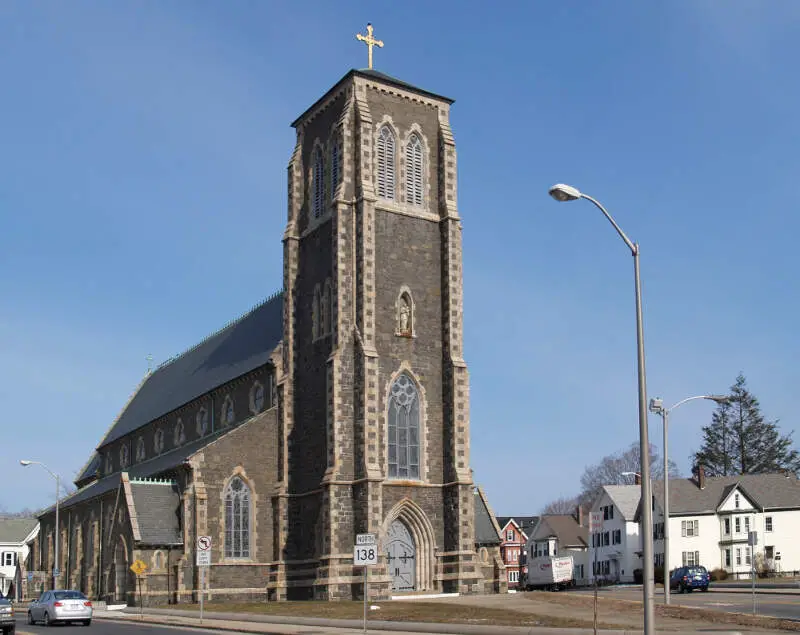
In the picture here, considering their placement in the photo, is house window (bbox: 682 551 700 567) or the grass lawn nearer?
the grass lawn

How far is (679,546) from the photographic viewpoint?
8650 centimetres

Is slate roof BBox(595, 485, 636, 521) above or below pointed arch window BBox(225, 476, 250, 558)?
below

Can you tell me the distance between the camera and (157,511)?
48688 millimetres

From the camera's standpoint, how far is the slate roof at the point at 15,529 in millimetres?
125625

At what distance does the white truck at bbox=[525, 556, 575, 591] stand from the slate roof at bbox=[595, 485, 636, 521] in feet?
53.2

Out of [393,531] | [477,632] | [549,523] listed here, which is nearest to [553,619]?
[477,632]

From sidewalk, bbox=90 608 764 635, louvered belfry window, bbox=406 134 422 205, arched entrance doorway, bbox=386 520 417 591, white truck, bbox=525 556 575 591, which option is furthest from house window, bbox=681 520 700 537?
sidewalk, bbox=90 608 764 635

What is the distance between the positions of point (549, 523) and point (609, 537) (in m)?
15.8

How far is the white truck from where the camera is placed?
7862cm

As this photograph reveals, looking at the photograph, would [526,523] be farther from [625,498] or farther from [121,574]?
[121,574]

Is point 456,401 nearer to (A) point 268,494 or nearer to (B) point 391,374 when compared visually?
(B) point 391,374

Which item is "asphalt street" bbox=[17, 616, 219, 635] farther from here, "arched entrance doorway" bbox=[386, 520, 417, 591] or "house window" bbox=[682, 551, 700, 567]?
"house window" bbox=[682, 551, 700, 567]

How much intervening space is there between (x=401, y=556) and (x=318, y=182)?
1812cm

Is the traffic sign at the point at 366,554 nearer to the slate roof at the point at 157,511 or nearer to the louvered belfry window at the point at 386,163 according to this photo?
the slate roof at the point at 157,511
